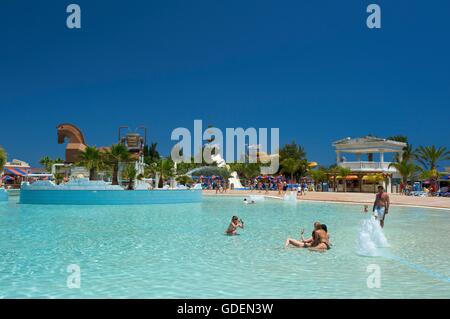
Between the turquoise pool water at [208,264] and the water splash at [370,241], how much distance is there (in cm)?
22

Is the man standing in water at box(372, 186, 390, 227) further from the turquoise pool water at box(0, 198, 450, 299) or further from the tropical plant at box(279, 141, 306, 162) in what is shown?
the tropical plant at box(279, 141, 306, 162)

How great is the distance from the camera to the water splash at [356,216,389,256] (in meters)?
9.14

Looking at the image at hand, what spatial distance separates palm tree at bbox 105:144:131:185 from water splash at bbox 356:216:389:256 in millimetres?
27255

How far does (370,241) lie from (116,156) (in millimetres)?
28726

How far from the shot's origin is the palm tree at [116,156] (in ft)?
115

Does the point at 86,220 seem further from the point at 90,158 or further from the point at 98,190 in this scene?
the point at 90,158

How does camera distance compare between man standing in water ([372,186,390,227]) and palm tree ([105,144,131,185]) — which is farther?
palm tree ([105,144,131,185])

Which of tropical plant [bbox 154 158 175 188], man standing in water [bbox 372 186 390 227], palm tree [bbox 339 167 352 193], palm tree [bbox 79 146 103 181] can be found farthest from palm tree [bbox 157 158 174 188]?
man standing in water [bbox 372 186 390 227]

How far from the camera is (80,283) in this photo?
21.4 ft

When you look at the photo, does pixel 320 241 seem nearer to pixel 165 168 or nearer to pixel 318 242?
pixel 318 242

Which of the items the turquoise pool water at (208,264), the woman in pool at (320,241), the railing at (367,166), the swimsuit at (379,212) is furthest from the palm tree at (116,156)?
the woman in pool at (320,241)

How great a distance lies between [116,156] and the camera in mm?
35219

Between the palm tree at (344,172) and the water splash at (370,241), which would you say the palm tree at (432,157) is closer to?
the palm tree at (344,172)

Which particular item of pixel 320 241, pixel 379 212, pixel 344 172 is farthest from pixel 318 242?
pixel 344 172
